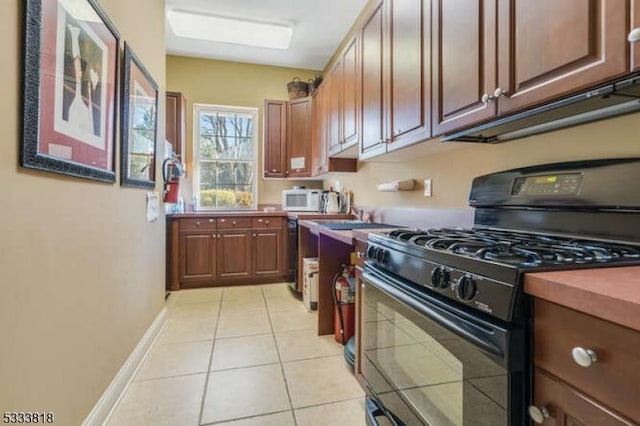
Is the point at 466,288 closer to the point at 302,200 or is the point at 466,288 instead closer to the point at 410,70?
the point at 410,70

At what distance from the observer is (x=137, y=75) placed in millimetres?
2043

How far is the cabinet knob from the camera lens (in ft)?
1.84

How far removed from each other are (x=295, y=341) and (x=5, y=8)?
7.39 feet

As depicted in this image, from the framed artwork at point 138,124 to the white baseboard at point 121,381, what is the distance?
1039mm

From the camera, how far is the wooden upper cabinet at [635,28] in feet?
2.47

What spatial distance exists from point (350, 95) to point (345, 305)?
64.9 inches

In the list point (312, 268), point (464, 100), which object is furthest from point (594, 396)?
point (312, 268)

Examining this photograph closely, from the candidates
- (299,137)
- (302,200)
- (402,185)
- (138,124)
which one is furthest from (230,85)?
(402,185)

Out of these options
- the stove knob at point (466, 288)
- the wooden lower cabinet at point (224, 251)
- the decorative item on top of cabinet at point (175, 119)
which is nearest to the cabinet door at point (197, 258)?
the wooden lower cabinet at point (224, 251)

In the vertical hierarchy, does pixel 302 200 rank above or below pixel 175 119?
below

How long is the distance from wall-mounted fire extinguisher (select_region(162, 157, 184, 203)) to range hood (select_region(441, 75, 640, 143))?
7.65 ft

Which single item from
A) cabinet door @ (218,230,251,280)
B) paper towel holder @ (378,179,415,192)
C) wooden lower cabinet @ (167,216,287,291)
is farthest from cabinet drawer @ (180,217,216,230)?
paper towel holder @ (378,179,415,192)

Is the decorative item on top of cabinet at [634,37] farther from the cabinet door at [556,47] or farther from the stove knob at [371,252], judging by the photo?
the stove knob at [371,252]

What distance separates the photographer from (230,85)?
4418mm
